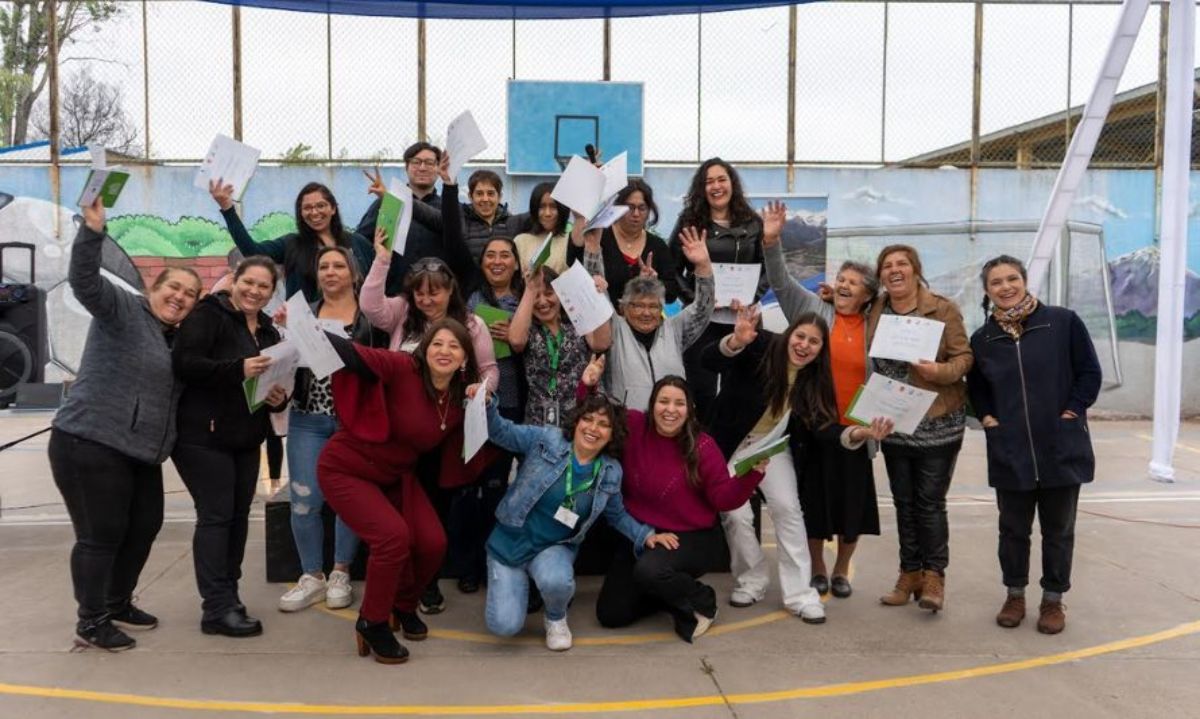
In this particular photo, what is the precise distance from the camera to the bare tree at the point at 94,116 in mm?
12898

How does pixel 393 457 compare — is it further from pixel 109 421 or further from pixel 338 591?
pixel 109 421

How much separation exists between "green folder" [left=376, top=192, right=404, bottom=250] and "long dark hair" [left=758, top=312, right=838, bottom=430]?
1.99 meters

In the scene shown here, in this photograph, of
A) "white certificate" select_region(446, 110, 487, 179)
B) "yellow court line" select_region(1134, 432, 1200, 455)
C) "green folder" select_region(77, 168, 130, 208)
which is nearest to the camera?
"green folder" select_region(77, 168, 130, 208)

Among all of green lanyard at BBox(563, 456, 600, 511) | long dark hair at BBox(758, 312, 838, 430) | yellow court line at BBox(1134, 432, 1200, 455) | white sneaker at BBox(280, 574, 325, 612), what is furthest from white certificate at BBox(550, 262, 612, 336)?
yellow court line at BBox(1134, 432, 1200, 455)

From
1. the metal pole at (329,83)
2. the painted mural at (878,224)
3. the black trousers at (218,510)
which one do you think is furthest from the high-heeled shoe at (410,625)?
the metal pole at (329,83)

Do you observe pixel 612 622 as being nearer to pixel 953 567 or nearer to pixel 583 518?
pixel 583 518

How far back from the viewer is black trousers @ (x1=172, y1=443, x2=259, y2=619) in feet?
13.8

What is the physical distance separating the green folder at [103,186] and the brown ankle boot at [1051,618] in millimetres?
4553

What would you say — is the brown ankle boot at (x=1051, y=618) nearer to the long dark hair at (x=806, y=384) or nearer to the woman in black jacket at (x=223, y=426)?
the long dark hair at (x=806, y=384)

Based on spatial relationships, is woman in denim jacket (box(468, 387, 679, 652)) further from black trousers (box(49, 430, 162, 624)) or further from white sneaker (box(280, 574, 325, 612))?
black trousers (box(49, 430, 162, 624))

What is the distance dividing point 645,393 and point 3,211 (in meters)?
11.5

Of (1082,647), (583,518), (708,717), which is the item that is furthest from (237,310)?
(1082,647)

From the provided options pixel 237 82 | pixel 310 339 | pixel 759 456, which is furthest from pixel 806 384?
pixel 237 82

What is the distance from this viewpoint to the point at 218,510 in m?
4.23
